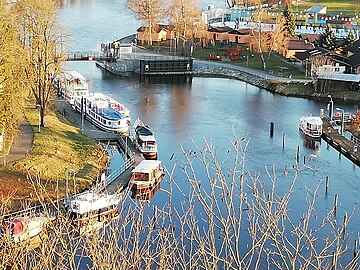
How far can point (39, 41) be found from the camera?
14633mm

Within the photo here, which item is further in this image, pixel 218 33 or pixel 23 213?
pixel 218 33

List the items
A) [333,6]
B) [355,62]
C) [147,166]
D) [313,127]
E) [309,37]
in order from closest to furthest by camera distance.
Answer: [147,166]
[313,127]
[355,62]
[309,37]
[333,6]

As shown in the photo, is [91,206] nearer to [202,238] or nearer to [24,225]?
[24,225]

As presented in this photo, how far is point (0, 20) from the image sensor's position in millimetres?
11664

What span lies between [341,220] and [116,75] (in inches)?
558

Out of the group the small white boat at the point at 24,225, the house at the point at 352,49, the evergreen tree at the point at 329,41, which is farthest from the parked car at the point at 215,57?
the small white boat at the point at 24,225

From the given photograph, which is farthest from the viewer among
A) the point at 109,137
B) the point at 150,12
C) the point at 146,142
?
the point at 150,12

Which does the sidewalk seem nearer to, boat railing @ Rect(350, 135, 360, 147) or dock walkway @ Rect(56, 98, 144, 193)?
dock walkway @ Rect(56, 98, 144, 193)

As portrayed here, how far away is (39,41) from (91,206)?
18.1 feet

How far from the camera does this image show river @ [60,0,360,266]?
504 inches

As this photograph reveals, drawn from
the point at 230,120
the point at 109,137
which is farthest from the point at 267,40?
the point at 109,137

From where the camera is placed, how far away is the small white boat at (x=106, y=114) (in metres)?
16.0

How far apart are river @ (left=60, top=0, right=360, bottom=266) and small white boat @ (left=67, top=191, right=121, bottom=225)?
1092 millimetres

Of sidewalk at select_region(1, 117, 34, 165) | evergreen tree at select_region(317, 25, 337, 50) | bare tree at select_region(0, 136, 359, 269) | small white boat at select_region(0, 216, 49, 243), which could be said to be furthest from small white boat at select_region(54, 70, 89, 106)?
evergreen tree at select_region(317, 25, 337, 50)
